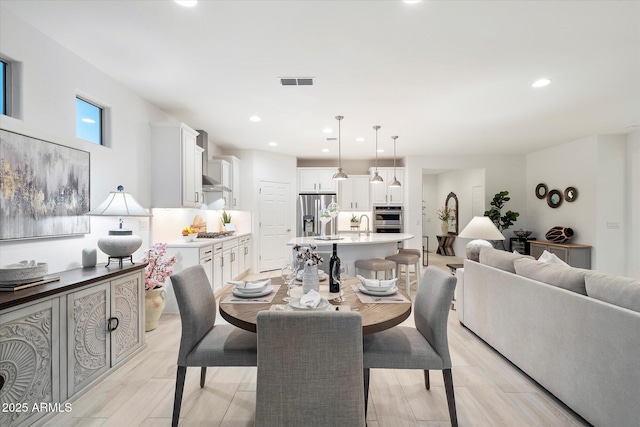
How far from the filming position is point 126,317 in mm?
2652

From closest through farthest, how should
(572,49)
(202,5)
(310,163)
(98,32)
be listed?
(202,5) → (98,32) → (572,49) → (310,163)

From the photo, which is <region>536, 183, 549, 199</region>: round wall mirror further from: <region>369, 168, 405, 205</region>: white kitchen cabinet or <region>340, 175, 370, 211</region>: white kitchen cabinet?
<region>340, 175, 370, 211</region>: white kitchen cabinet

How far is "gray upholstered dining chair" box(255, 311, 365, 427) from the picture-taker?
124 cm

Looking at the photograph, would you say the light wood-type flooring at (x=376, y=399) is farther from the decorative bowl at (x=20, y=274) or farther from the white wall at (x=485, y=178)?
the white wall at (x=485, y=178)

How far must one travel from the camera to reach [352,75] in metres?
3.09

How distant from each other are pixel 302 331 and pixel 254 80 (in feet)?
9.05

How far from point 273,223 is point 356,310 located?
527cm

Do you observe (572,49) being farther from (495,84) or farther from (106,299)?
(106,299)

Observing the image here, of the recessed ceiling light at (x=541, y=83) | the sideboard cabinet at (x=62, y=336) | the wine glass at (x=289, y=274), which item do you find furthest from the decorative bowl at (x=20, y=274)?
the recessed ceiling light at (x=541, y=83)

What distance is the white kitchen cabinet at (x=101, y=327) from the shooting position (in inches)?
82.4

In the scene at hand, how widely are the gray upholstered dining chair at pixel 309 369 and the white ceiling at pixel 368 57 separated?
2.00m

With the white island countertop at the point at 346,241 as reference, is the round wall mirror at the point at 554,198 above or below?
above

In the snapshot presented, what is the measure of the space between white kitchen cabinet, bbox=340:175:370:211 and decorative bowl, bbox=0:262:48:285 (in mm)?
5885

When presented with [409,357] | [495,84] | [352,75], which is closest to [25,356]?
[409,357]
